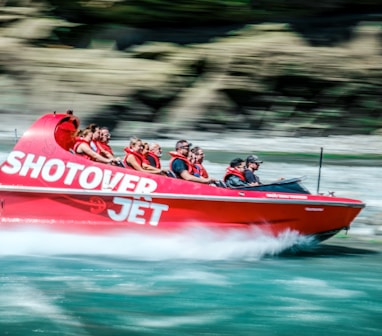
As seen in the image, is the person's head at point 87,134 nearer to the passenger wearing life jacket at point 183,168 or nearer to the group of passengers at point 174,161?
the group of passengers at point 174,161

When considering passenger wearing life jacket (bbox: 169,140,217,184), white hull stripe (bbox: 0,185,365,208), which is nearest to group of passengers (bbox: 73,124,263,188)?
passenger wearing life jacket (bbox: 169,140,217,184)

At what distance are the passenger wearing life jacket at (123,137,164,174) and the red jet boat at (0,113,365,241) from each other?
15.7 inches

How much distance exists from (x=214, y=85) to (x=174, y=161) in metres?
11.8

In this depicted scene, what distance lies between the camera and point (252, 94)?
22625 millimetres

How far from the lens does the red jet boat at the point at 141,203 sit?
10.6 meters

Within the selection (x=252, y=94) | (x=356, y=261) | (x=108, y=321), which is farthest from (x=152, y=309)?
(x=252, y=94)

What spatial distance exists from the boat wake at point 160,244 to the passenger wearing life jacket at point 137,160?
36.2 inches

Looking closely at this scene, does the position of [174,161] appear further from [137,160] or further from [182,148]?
[137,160]

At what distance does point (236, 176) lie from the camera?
11109 millimetres

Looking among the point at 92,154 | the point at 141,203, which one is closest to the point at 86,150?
the point at 92,154

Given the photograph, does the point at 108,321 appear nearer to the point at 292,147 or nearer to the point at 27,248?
the point at 27,248

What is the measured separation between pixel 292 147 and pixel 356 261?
1052cm

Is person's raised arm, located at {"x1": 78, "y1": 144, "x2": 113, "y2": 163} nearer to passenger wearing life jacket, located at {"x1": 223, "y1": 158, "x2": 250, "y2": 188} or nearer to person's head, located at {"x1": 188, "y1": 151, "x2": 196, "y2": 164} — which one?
person's head, located at {"x1": 188, "y1": 151, "x2": 196, "y2": 164}

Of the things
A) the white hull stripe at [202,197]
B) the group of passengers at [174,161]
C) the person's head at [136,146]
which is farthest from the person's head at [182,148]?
the white hull stripe at [202,197]
